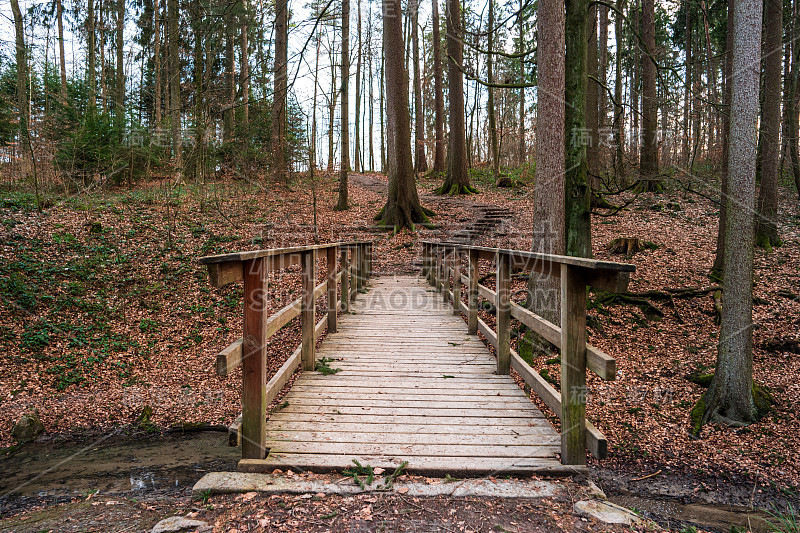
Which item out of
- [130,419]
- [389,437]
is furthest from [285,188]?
[389,437]

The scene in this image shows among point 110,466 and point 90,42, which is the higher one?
point 90,42

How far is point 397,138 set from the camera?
13656 mm

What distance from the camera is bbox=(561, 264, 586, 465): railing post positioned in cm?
290

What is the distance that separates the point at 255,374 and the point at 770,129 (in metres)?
11.9

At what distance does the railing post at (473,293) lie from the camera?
20.6 ft

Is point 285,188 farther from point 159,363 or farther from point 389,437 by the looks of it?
point 389,437

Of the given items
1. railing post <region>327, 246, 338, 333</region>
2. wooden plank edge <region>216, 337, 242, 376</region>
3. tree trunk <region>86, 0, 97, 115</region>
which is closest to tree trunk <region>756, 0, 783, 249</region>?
railing post <region>327, 246, 338, 333</region>

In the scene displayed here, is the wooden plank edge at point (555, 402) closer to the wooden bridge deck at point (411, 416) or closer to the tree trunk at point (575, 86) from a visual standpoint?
the wooden bridge deck at point (411, 416)

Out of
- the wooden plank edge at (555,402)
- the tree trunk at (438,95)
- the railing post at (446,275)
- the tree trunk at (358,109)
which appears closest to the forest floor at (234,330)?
the wooden plank edge at (555,402)

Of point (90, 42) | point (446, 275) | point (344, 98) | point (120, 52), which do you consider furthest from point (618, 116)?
point (120, 52)

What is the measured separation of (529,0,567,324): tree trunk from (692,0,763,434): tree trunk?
196 cm

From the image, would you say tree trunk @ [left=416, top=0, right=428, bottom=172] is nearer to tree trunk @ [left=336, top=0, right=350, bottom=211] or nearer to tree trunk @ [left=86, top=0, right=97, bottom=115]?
tree trunk @ [left=336, top=0, right=350, bottom=211]

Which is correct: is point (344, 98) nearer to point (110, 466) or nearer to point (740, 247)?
point (740, 247)

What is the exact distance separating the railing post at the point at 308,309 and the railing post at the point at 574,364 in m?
2.57
